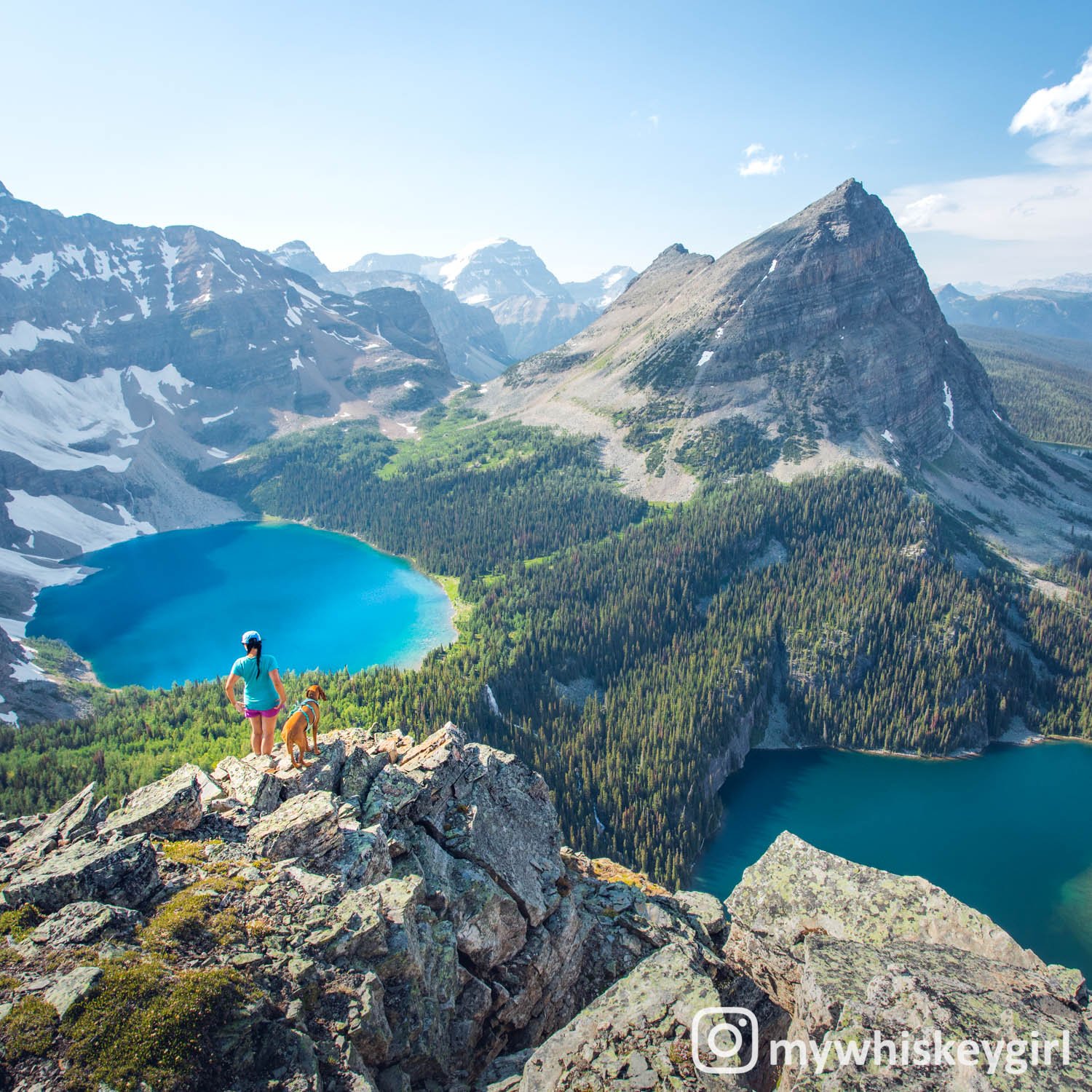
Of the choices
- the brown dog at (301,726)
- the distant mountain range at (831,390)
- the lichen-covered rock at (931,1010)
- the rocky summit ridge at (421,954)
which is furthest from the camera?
the distant mountain range at (831,390)

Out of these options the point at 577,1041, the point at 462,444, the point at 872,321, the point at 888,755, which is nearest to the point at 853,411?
the point at 872,321

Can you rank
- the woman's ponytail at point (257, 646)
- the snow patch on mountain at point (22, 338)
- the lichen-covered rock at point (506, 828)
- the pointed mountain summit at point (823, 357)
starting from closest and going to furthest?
the lichen-covered rock at point (506, 828) < the woman's ponytail at point (257, 646) < the pointed mountain summit at point (823, 357) < the snow patch on mountain at point (22, 338)

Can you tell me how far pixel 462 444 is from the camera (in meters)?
183

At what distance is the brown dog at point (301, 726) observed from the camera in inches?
709

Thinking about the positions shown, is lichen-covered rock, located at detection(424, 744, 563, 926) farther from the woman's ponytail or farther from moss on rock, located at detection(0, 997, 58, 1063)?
moss on rock, located at detection(0, 997, 58, 1063)

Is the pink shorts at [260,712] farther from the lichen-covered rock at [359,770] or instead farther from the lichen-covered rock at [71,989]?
the lichen-covered rock at [71,989]

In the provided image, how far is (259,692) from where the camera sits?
19125 millimetres

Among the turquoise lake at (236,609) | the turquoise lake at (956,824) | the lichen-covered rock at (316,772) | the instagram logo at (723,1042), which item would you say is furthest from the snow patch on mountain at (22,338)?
→ the instagram logo at (723,1042)

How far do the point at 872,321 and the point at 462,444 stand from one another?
4151 inches

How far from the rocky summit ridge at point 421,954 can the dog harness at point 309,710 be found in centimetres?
105

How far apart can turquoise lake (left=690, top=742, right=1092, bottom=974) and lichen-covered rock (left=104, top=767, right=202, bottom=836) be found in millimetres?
51517

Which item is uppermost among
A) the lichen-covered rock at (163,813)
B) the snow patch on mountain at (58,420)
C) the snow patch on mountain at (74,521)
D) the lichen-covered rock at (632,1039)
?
the snow patch on mountain at (58,420)

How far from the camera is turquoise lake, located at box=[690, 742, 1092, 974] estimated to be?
56.3 metres

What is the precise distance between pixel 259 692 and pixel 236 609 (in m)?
103
